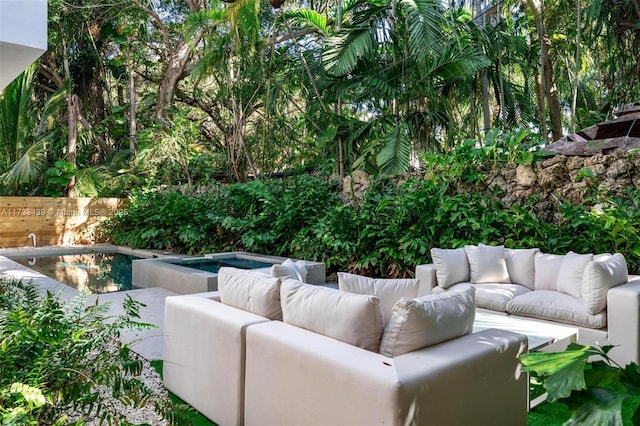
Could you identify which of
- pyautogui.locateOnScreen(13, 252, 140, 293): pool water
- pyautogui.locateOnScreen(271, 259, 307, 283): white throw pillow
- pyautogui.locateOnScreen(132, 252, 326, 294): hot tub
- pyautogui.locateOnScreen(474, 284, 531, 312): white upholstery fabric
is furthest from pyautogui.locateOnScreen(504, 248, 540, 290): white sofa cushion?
pyautogui.locateOnScreen(13, 252, 140, 293): pool water

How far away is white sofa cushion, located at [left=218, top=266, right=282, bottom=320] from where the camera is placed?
2486 mm

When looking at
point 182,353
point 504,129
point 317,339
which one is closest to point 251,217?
point 504,129

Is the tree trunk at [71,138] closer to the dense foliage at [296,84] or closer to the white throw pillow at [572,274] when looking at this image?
the dense foliage at [296,84]

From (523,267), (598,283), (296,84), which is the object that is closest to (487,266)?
(523,267)

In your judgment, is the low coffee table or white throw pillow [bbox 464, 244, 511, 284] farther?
white throw pillow [bbox 464, 244, 511, 284]

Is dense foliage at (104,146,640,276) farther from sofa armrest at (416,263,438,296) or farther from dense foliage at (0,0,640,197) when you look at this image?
sofa armrest at (416,263,438,296)

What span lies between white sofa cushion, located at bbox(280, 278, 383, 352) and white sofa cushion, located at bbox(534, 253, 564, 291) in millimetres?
2738

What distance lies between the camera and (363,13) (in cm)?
764

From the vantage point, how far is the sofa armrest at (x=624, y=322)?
3119 millimetres

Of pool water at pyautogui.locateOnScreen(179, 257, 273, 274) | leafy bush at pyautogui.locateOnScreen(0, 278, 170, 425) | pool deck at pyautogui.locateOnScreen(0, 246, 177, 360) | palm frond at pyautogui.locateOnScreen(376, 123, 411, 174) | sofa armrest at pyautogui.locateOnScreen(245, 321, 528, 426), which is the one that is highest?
palm frond at pyautogui.locateOnScreen(376, 123, 411, 174)

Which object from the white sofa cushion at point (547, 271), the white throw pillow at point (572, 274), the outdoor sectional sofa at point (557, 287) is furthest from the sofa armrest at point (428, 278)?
the white throw pillow at point (572, 274)

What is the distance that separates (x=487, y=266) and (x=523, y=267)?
1.07ft

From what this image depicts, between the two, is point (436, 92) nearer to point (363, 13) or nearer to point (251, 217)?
point (363, 13)

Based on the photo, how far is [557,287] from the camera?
4008mm
